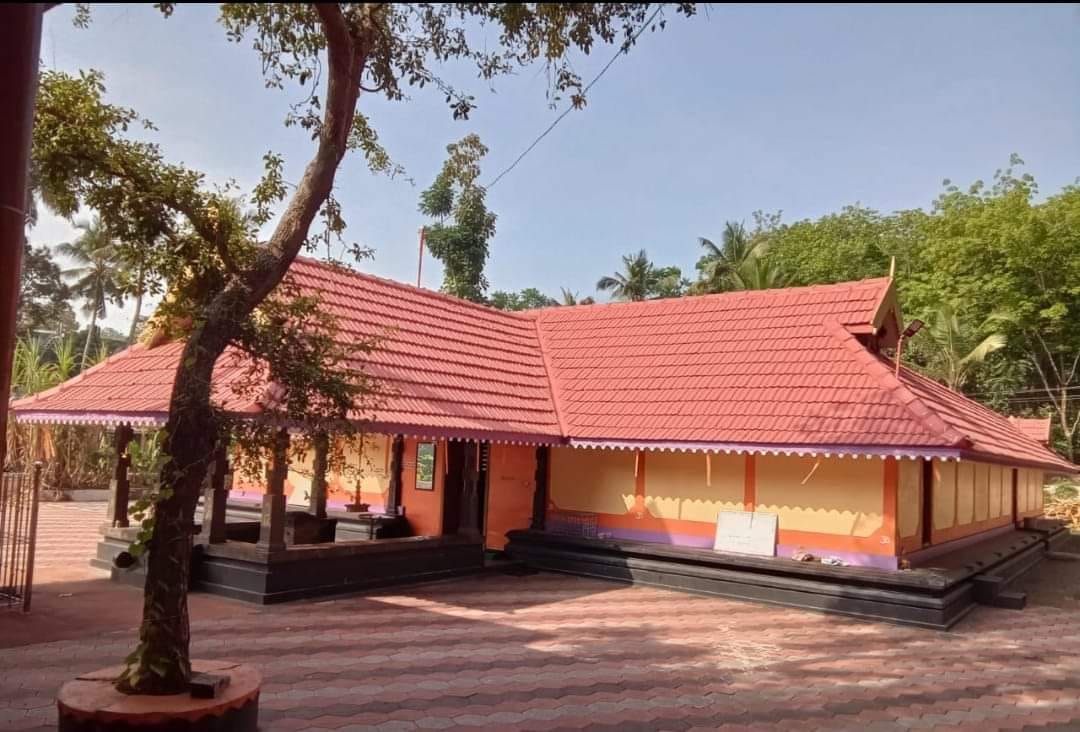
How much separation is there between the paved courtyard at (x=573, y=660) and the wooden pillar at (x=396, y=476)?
102 inches

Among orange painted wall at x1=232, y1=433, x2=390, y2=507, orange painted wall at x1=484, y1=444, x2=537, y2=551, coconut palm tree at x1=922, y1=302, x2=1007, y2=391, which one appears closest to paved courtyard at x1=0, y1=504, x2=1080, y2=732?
orange painted wall at x1=484, y1=444, x2=537, y2=551

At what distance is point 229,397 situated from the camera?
340 inches

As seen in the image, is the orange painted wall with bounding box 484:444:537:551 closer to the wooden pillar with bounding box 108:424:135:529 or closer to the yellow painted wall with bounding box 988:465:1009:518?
the wooden pillar with bounding box 108:424:135:529

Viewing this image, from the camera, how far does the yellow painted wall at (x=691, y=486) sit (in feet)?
36.9

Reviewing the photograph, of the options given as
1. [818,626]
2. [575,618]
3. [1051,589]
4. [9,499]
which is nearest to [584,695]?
[575,618]

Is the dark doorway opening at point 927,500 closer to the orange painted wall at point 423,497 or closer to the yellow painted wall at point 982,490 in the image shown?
the yellow painted wall at point 982,490

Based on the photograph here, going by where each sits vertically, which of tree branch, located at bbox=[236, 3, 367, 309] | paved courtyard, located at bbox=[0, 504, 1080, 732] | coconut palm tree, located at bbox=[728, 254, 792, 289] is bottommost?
paved courtyard, located at bbox=[0, 504, 1080, 732]

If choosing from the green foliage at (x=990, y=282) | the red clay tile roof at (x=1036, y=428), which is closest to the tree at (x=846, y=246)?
the green foliage at (x=990, y=282)

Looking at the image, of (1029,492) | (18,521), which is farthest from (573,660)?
(1029,492)

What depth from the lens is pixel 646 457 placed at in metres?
12.0

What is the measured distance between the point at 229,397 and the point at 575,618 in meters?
4.56

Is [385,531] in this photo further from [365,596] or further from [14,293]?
[14,293]

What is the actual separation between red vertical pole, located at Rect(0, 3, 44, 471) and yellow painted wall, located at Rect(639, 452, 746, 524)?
9.57m

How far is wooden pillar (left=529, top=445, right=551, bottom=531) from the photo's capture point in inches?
500
